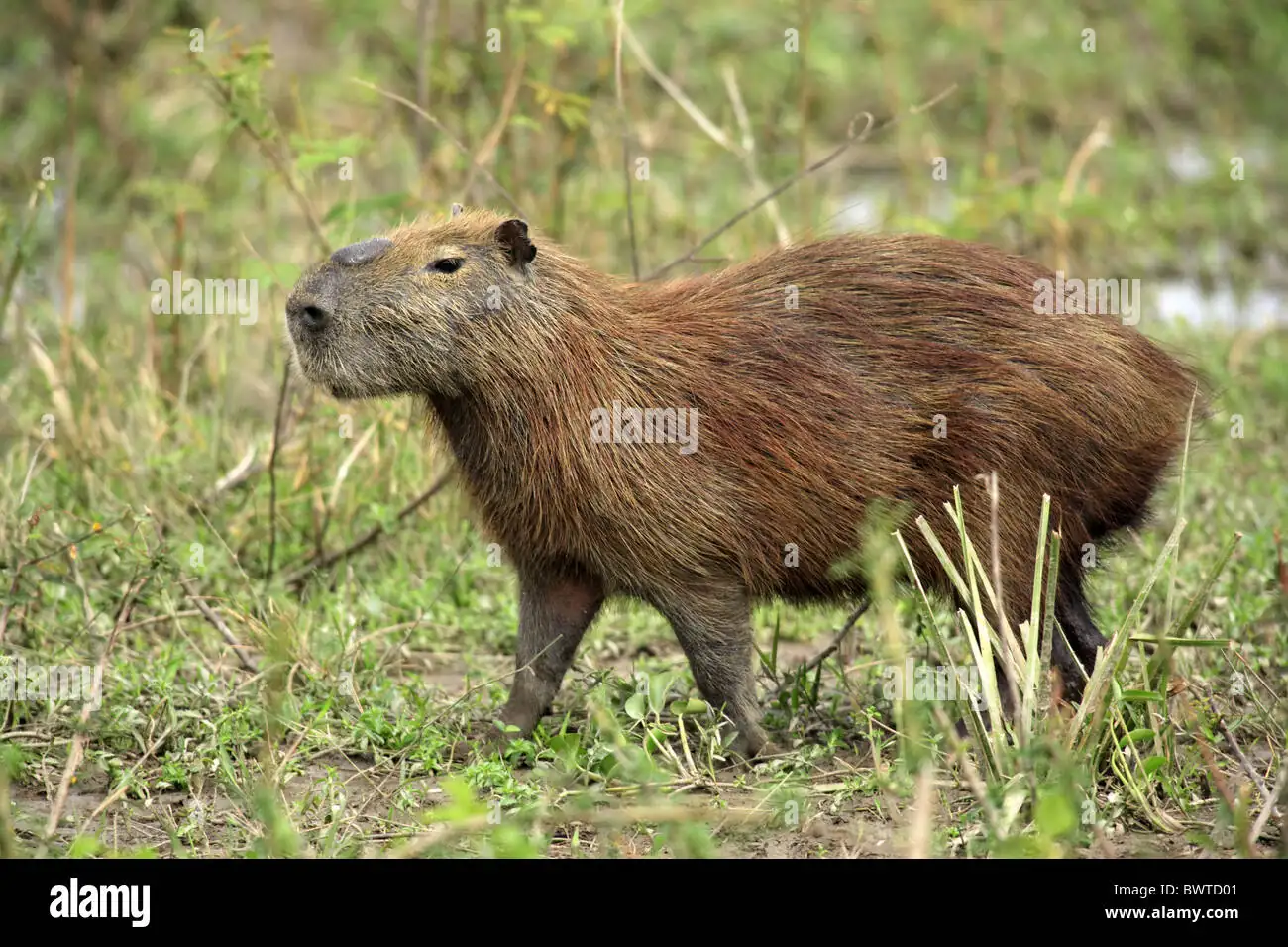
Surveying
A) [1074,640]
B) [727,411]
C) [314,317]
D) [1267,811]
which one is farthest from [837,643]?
[314,317]

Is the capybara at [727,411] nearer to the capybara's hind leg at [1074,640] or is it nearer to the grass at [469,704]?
the capybara's hind leg at [1074,640]

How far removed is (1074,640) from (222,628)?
2403 millimetres

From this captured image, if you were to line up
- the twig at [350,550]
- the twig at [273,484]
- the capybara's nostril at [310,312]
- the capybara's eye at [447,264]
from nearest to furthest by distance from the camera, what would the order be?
the capybara's nostril at [310,312] → the capybara's eye at [447,264] → the twig at [273,484] → the twig at [350,550]

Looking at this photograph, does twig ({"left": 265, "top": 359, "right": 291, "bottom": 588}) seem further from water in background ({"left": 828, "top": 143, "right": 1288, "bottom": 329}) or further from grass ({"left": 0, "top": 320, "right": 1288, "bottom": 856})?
water in background ({"left": 828, "top": 143, "right": 1288, "bottom": 329})

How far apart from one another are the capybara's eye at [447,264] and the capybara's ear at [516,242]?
12 cm

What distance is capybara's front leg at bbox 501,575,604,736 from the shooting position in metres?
4.45

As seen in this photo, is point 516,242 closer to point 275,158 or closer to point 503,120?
point 275,158

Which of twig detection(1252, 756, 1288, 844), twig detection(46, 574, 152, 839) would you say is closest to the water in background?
twig detection(46, 574, 152, 839)

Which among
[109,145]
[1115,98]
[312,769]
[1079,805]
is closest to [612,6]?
[312,769]

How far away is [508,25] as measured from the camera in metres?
6.89

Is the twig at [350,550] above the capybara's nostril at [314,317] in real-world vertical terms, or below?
below

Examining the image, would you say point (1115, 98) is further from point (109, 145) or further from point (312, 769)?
point (312, 769)

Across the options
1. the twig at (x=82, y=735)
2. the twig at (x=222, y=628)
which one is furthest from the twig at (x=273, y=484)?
the twig at (x=82, y=735)

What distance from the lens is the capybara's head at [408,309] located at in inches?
161
